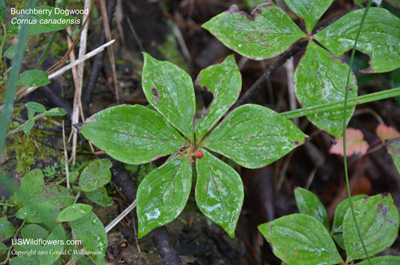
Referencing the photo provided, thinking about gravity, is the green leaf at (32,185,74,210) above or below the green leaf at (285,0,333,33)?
below

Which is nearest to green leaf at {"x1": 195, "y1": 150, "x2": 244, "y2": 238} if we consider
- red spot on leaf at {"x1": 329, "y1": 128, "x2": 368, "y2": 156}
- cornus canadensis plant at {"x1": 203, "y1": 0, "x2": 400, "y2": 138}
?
cornus canadensis plant at {"x1": 203, "y1": 0, "x2": 400, "y2": 138}

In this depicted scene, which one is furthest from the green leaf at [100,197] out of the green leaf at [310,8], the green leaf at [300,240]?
the green leaf at [310,8]

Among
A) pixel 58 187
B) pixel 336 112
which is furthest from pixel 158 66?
pixel 336 112

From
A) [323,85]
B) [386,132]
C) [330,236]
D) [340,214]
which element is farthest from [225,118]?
[386,132]

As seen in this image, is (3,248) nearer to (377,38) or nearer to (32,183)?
(32,183)

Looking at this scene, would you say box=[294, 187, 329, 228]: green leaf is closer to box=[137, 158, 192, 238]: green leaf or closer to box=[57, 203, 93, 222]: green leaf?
box=[137, 158, 192, 238]: green leaf

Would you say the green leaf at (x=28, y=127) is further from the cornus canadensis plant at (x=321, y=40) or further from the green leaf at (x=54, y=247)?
the cornus canadensis plant at (x=321, y=40)
